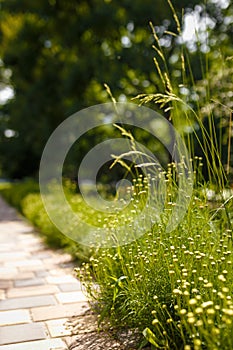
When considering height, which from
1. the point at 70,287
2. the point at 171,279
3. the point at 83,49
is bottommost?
the point at 70,287

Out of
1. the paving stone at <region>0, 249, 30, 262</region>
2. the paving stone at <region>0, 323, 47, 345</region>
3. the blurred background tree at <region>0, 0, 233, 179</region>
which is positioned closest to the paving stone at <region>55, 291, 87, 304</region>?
the paving stone at <region>0, 323, 47, 345</region>

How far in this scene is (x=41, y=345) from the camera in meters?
1.94

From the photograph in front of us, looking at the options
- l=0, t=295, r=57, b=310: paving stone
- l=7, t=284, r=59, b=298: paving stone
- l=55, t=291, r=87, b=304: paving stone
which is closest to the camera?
l=0, t=295, r=57, b=310: paving stone

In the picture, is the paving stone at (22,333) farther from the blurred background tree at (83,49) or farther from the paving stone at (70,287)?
the blurred background tree at (83,49)

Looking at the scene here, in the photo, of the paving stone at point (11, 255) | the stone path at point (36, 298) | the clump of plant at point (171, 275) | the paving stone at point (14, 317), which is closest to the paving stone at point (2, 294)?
the stone path at point (36, 298)

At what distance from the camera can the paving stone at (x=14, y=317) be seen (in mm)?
2253

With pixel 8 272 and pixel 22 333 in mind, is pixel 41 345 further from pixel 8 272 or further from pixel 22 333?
pixel 8 272

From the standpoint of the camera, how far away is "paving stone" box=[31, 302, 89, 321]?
234 cm

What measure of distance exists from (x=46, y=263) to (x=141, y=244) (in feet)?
5.70

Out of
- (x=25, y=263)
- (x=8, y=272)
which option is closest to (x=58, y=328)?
(x=8, y=272)

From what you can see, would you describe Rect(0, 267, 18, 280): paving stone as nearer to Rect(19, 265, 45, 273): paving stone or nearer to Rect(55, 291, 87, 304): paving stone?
Rect(19, 265, 45, 273): paving stone

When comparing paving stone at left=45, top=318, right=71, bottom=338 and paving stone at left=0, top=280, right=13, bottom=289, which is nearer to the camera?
paving stone at left=45, top=318, right=71, bottom=338

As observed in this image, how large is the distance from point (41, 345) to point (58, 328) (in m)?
0.23

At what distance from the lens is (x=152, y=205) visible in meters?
2.42
